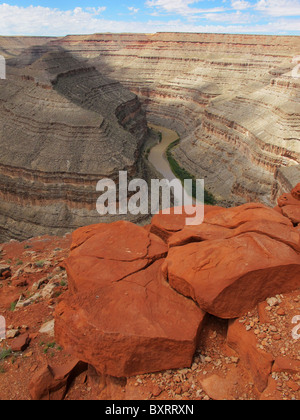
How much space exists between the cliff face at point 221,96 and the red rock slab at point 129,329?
25922 mm

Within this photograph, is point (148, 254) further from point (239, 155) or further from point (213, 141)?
point (213, 141)

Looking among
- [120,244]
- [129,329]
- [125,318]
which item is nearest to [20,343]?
[125,318]

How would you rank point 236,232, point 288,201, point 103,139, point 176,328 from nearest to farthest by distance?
1. point 176,328
2. point 236,232
3. point 288,201
4. point 103,139

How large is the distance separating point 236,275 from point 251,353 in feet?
6.87

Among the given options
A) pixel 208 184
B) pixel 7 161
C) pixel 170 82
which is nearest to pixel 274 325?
pixel 7 161

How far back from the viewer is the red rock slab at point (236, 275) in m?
9.68

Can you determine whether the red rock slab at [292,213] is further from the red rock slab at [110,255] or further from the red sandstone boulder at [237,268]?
the red rock slab at [110,255]

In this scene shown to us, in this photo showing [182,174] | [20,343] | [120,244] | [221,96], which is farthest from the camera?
[221,96]

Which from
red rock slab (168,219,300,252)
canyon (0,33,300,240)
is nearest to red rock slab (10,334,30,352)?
red rock slab (168,219,300,252)

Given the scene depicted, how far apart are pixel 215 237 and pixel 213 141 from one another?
156 feet

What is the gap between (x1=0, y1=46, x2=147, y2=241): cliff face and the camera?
36.1 metres

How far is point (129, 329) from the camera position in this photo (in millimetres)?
9203

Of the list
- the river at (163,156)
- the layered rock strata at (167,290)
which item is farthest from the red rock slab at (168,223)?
the river at (163,156)

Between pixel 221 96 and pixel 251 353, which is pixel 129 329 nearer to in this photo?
pixel 251 353
